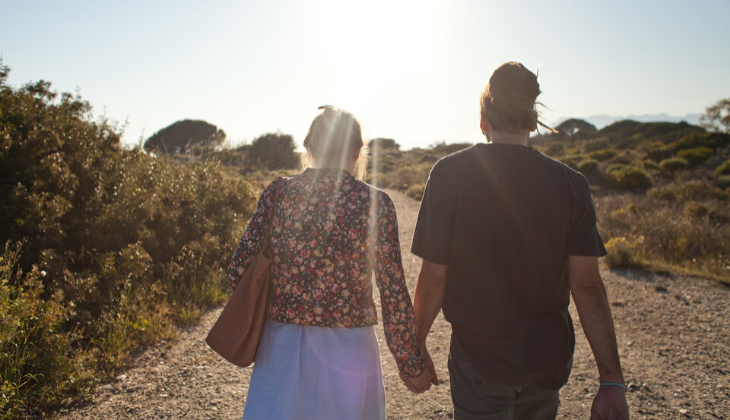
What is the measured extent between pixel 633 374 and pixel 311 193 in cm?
382

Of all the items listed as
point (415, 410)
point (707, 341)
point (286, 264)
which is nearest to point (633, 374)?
point (707, 341)

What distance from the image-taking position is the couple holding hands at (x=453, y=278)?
5.90 ft

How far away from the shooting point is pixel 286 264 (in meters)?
2.00

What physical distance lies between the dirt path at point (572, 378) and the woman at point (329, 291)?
1757 millimetres

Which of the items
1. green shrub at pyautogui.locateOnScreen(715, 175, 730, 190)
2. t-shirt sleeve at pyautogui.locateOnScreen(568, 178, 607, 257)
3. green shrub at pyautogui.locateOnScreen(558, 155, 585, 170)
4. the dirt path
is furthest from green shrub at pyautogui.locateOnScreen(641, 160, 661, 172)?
t-shirt sleeve at pyautogui.locateOnScreen(568, 178, 607, 257)

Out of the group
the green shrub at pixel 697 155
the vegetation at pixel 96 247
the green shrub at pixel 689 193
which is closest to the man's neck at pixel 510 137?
the vegetation at pixel 96 247

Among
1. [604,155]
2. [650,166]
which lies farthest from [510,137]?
[604,155]

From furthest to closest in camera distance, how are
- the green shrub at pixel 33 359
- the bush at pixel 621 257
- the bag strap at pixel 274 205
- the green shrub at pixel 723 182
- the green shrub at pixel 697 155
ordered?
the green shrub at pixel 697 155, the green shrub at pixel 723 182, the bush at pixel 621 257, the green shrub at pixel 33 359, the bag strap at pixel 274 205

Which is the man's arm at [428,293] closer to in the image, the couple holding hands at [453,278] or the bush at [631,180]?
the couple holding hands at [453,278]

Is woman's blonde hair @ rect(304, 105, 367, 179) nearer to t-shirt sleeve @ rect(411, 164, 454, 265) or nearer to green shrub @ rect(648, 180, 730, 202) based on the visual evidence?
t-shirt sleeve @ rect(411, 164, 454, 265)

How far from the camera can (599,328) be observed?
72.1 inches

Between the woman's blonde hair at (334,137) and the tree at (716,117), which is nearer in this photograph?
the woman's blonde hair at (334,137)

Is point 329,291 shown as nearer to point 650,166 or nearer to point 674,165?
point 674,165

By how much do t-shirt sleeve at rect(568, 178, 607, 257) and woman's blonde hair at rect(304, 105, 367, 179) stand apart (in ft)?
3.11
